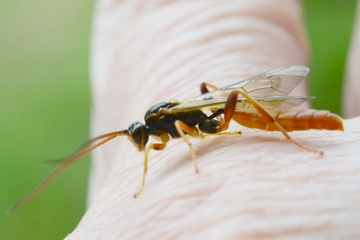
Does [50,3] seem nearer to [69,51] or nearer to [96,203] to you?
[69,51]

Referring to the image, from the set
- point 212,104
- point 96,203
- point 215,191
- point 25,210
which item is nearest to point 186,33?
point 212,104

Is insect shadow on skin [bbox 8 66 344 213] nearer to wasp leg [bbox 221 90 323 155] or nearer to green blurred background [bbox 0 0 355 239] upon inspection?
Answer: wasp leg [bbox 221 90 323 155]

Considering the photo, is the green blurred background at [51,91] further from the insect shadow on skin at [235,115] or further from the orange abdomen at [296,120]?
the orange abdomen at [296,120]

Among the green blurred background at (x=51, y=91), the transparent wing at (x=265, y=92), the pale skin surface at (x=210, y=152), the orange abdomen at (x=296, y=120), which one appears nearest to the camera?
the pale skin surface at (x=210, y=152)

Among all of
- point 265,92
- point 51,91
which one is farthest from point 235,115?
point 51,91

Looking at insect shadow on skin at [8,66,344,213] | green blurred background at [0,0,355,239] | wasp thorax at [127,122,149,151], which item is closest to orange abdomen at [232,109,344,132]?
insect shadow on skin at [8,66,344,213]

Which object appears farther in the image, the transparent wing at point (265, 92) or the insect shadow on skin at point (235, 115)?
the transparent wing at point (265, 92)

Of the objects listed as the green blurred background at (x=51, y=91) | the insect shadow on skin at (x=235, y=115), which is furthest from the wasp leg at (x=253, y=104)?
the green blurred background at (x=51, y=91)
